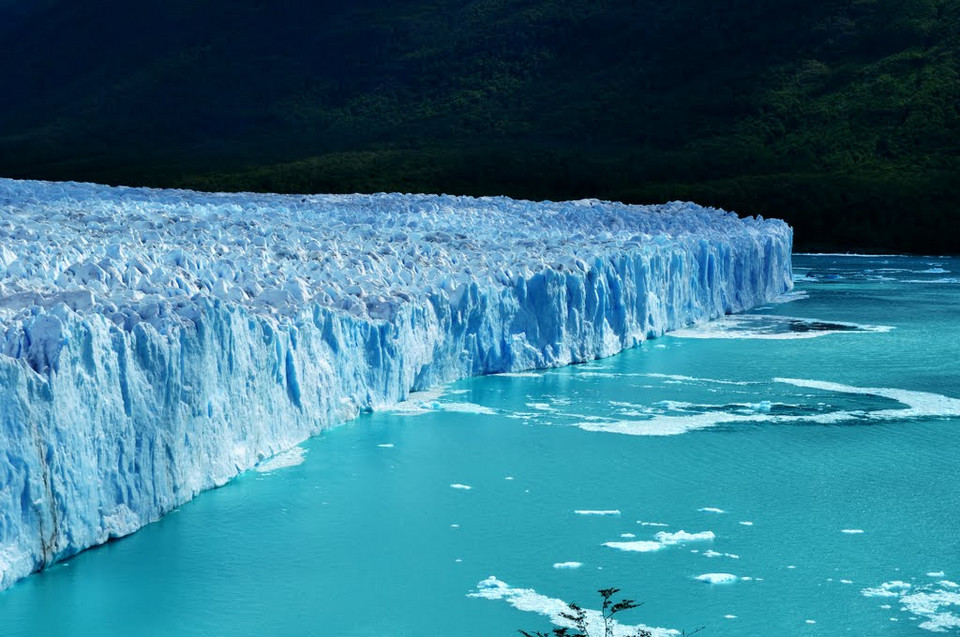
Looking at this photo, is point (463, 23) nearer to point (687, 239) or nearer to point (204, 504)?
point (687, 239)

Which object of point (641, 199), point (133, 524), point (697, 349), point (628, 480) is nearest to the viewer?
point (133, 524)

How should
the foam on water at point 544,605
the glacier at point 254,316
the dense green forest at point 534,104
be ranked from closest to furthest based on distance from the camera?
the foam on water at point 544,605 → the glacier at point 254,316 → the dense green forest at point 534,104

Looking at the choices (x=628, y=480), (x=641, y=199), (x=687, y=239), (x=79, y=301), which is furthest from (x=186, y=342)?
(x=641, y=199)

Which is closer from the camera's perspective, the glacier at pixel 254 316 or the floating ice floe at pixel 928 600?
the floating ice floe at pixel 928 600

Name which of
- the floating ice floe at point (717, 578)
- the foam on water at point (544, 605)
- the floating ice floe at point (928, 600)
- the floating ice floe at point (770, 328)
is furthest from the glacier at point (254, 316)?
the floating ice floe at point (928, 600)

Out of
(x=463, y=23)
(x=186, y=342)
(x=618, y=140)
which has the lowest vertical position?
(x=186, y=342)

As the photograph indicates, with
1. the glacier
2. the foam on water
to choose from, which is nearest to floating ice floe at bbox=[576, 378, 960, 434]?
the glacier

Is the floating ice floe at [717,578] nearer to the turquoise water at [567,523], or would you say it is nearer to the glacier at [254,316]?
the turquoise water at [567,523]

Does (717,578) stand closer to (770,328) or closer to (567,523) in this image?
(567,523)
